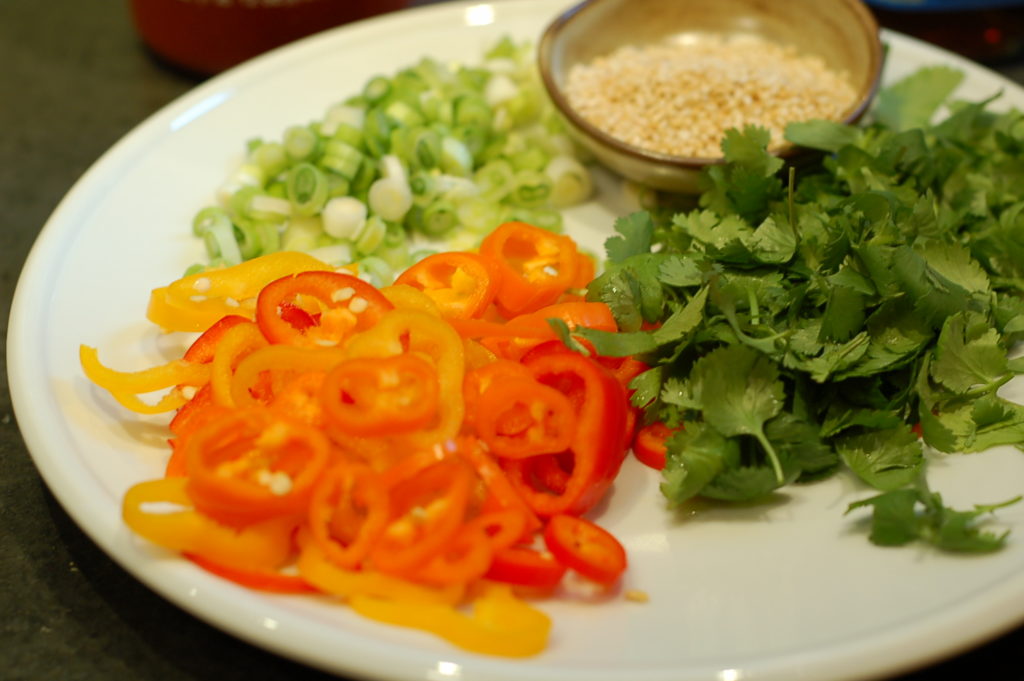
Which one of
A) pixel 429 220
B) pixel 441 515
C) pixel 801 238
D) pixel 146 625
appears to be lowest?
pixel 146 625

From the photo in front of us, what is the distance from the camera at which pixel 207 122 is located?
2.21 meters

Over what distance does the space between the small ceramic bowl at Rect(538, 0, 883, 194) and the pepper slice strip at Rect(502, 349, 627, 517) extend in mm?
A: 713

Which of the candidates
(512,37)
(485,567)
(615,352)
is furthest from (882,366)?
(512,37)

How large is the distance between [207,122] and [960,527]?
1807 mm

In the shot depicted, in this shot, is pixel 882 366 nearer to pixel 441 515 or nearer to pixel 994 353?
pixel 994 353

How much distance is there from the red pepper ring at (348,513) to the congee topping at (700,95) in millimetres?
1125

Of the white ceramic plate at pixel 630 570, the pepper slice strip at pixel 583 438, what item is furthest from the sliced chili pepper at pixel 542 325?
the white ceramic plate at pixel 630 570

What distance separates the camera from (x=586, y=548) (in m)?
1.30

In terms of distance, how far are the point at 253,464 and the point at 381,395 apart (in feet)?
0.66

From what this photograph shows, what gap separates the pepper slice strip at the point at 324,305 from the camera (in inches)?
57.5

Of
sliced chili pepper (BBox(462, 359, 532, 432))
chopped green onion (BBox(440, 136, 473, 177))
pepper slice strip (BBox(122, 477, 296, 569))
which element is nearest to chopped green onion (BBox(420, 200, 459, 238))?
chopped green onion (BBox(440, 136, 473, 177))

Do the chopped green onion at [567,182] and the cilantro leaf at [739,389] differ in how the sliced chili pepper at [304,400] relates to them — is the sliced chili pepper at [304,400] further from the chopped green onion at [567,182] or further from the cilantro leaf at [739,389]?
the chopped green onion at [567,182]

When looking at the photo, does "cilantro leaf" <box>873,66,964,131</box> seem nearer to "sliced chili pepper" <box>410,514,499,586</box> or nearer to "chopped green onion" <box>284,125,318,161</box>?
"chopped green onion" <box>284,125,318,161</box>

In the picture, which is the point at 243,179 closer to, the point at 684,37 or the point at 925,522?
the point at 684,37
